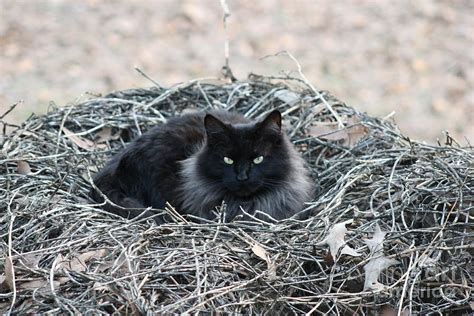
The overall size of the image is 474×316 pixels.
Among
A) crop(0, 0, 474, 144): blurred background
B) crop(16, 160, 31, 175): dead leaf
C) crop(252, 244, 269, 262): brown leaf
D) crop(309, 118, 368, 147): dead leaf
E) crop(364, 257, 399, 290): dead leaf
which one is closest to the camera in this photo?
crop(364, 257, 399, 290): dead leaf

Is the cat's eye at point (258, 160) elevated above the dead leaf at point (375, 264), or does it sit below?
above

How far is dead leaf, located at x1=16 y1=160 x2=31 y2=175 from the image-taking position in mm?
4398

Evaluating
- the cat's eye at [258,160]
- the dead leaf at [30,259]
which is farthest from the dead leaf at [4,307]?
the cat's eye at [258,160]

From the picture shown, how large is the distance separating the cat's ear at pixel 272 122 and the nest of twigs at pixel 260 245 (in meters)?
0.45

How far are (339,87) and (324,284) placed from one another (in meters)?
4.60

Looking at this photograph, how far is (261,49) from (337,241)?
5148 mm

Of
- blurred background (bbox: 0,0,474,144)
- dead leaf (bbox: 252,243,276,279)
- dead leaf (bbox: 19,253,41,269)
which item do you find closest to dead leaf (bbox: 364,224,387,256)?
dead leaf (bbox: 252,243,276,279)

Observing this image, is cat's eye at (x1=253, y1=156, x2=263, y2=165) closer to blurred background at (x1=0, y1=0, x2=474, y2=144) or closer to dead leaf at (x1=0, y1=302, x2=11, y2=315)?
dead leaf at (x1=0, y1=302, x2=11, y2=315)

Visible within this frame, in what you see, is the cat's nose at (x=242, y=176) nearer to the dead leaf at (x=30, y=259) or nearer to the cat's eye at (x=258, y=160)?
the cat's eye at (x=258, y=160)

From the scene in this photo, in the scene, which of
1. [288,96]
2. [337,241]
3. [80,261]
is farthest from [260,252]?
[288,96]

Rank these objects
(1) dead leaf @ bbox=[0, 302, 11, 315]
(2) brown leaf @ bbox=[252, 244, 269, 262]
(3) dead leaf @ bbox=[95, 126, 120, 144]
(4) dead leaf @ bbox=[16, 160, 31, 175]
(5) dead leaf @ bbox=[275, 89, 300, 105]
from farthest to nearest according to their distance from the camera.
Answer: (5) dead leaf @ bbox=[275, 89, 300, 105] < (3) dead leaf @ bbox=[95, 126, 120, 144] < (4) dead leaf @ bbox=[16, 160, 31, 175] < (2) brown leaf @ bbox=[252, 244, 269, 262] < (1) dead leaf @ bbox=[0, 302, 11, 315]

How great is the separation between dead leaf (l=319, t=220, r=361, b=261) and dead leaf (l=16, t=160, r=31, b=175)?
171 centimetres

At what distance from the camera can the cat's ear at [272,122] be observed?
4230 mm

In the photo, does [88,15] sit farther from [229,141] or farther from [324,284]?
[324,284]
